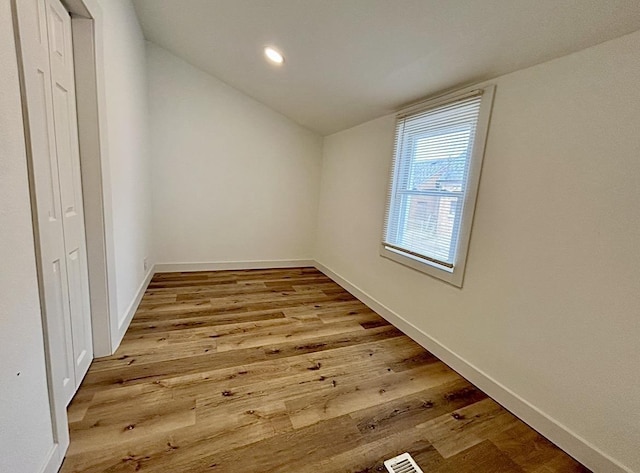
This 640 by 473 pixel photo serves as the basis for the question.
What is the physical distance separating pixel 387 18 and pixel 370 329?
2.31m

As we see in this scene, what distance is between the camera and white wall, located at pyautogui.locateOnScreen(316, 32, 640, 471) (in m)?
1.21

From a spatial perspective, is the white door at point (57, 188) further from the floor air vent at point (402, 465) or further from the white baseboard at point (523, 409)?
the white baseboard at point (523, 409)

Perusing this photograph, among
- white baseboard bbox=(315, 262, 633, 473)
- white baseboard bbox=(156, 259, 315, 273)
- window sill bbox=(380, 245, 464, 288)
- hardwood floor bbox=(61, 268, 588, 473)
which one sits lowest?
hardwood floor bbox=(61, 268, 588, 473)

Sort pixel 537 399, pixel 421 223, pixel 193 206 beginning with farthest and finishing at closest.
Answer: pixel 193 206, pixel 421 223, pixel 537 399

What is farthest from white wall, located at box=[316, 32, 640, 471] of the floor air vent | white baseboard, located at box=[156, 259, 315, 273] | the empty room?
white baseboard, located at box=[156, 259, 315, 273]

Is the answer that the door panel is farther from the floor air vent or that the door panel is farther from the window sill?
the window sill

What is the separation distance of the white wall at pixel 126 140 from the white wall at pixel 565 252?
→ 247 centimetres

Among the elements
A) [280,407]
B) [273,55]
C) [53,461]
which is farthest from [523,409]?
[273,55]

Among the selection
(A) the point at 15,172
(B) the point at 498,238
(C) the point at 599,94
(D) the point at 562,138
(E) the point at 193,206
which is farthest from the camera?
(E) the point at 193,206

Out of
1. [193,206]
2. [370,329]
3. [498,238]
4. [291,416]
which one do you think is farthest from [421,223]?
[193,206]

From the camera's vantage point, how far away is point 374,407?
1615 millimetres

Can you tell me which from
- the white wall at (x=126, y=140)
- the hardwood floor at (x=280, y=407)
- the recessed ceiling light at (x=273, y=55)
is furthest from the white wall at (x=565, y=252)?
the white wall at (x=126, y=140)

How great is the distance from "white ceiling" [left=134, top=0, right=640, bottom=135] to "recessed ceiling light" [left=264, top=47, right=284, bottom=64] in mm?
57

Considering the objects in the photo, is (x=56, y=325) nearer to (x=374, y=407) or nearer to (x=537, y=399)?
(x=374, y=407)
